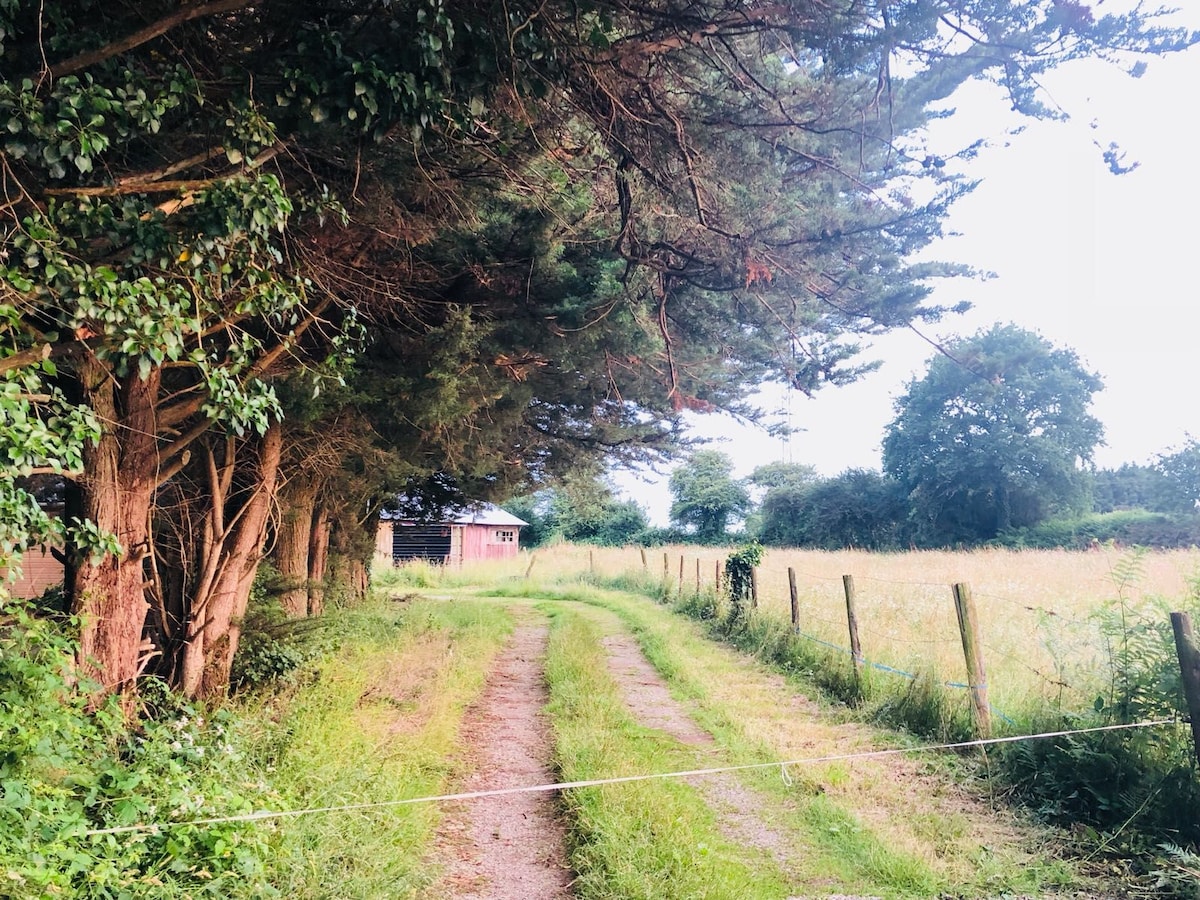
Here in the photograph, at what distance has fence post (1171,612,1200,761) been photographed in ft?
12.9

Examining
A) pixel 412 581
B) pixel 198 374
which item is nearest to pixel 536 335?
pixel 198 374

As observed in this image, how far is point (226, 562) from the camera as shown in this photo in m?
6.41

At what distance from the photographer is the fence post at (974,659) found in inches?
223

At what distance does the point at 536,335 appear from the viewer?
6.66 metres

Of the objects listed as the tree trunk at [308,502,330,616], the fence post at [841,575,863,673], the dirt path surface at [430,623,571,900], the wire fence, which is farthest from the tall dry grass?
the tree trunk at [308,502,330,616]

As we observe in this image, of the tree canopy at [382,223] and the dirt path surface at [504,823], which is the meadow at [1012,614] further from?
the dirt path surface at [504,823]

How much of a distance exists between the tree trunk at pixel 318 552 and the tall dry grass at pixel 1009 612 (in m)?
7.03

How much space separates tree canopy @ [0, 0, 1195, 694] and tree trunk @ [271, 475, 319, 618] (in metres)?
0.18

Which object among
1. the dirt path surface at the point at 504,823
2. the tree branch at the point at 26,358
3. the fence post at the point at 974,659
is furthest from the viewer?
the fence post at the point at 974,659

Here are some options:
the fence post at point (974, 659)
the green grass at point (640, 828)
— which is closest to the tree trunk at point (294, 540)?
Answer: the green grass at point (640, 828)

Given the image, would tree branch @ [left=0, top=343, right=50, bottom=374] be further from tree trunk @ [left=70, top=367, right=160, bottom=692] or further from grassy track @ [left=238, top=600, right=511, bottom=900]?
grassy track @ [left=238, top=600, right=511, bottom=900]

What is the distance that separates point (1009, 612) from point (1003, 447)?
3003 centimetres

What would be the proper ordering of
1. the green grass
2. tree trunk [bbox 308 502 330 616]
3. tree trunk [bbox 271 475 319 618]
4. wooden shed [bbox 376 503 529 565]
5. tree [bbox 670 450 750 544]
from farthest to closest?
tree [bbox 670 450 750 544] → wooden shed [bbox 376 503 529 565] → tree trunk [bbox 308 502 330 616] → tree trunk [bbox 271 475 319 618] → the green grass

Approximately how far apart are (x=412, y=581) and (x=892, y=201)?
2144 centimetres
